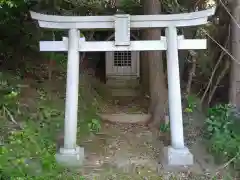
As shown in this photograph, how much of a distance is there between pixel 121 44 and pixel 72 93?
1.04 meters

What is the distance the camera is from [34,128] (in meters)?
6.04

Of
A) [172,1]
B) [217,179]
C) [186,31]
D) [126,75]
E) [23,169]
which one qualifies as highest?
[172,1]

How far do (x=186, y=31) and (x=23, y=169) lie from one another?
5094mm

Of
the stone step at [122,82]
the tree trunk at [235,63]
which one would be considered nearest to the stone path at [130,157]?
the tree trunk at [235,63]

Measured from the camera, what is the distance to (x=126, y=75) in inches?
432

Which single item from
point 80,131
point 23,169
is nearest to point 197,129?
point 80,131

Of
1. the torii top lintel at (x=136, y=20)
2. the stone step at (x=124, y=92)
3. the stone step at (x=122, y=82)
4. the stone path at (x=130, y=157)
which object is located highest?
the torii top lintel at (x=136, y=20)

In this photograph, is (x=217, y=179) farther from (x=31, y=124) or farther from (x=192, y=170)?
(x=31, y=124)

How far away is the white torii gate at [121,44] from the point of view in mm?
5566

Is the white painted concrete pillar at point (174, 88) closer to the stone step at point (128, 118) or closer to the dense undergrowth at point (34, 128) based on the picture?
the dense undergrowth at point (34, 128)

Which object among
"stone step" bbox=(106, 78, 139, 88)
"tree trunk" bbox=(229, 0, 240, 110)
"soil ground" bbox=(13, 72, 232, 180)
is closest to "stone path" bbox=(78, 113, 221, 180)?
"soil ground" bbox=(13, 72, 232, 180)

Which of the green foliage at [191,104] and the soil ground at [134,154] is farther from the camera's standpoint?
the green foliage at [191,104]

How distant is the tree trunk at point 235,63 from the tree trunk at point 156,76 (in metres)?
1.39

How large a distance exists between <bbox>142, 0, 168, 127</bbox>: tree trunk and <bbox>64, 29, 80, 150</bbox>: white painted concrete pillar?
2.36 m
